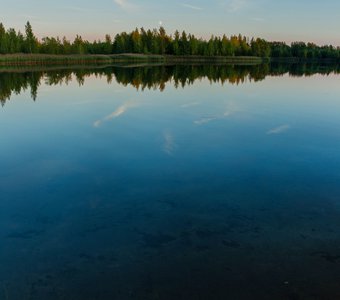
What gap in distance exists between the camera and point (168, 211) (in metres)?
9.48

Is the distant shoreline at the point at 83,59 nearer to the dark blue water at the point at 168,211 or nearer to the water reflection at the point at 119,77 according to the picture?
the water reflection at the point at 119,77

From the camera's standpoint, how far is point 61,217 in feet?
30.0

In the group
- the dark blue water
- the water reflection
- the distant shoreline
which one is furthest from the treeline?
the dark blue water

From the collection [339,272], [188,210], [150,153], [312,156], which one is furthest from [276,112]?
[339,272]

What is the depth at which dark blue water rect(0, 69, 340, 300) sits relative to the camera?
6484 millimetres

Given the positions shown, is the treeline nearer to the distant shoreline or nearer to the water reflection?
the distant shoreline

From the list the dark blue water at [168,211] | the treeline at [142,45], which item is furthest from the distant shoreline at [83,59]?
the dark blue water at [168,211]

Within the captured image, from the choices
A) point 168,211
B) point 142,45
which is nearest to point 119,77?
point 168,211

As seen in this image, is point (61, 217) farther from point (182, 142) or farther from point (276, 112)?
point (276, 112)

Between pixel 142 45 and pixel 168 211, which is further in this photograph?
pixel 142 45

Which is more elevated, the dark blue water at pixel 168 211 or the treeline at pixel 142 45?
the treeline at pixel 142 45

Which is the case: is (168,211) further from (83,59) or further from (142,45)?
(142,45)

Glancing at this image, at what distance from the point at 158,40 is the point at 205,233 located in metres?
155

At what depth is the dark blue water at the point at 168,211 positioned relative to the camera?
21.3ft
